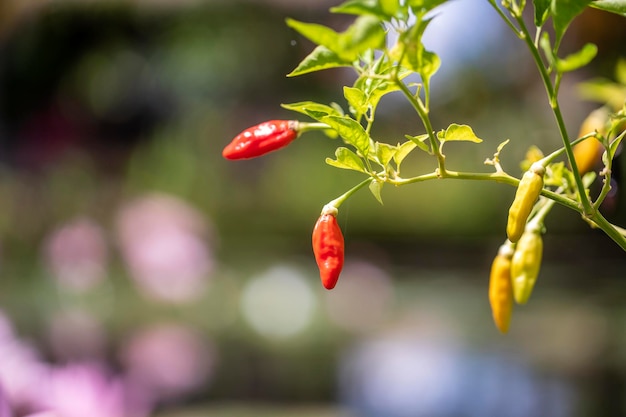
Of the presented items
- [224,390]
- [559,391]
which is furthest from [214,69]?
[559,391]

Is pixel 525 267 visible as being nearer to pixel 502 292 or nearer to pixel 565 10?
pixel 502 292

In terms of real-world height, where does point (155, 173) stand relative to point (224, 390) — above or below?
above

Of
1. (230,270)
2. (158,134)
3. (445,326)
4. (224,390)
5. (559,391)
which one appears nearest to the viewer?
(559,391)

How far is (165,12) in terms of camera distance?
3623 millimetres

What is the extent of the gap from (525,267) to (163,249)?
4.90 ft

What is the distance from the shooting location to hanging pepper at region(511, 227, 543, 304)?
0.34 meters

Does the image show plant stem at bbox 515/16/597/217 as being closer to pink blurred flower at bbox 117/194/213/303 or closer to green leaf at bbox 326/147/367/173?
green leaf at bbox 326/147/367/173

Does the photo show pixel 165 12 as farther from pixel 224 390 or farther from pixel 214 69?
pixel 224 390

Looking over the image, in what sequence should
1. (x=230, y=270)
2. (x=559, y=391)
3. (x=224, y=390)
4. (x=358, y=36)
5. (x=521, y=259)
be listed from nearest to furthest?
(x=358, y=36) → (x=521, y=259) → (x=559, y=391) → (x=224, y=390) → (x=230, y=270)

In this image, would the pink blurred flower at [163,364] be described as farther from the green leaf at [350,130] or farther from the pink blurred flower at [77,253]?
the green leaf at [350,130]

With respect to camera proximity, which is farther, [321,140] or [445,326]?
[321,140]

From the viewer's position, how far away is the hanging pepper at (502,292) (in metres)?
0.34

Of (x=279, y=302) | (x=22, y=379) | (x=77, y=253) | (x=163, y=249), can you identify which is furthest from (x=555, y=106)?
(x=279, y=302)

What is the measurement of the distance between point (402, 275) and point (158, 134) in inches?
52.0
